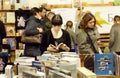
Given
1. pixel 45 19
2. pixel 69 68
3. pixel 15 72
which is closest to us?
pixel 69 68

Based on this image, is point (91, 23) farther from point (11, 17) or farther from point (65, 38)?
point (11, 17)

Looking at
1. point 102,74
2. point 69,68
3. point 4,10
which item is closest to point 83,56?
point 102,74

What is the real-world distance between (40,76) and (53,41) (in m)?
2.49

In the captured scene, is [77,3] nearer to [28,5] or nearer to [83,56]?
[28,5]

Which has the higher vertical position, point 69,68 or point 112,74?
point 69,68

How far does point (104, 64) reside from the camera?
13.5 ft

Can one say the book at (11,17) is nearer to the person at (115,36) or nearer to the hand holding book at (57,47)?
the person at (115,36)

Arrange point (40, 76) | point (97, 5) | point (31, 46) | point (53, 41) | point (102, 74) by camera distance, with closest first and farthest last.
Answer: point (40, 76), point (102, 74), point (53, 41), point (31, 46), point (97, 5)

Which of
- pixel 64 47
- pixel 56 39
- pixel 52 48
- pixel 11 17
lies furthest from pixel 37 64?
pixel 11 17

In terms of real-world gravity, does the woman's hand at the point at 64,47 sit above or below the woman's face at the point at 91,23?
below

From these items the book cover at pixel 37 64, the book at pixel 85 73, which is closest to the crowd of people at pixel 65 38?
the book cover at pixel 37 64

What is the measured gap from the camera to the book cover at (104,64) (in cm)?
405

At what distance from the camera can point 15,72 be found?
3.74 metres

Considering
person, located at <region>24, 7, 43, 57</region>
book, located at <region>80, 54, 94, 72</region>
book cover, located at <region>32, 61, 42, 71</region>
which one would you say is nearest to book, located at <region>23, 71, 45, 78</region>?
book cover, located at <region>32, 61, 42, 71</region>
